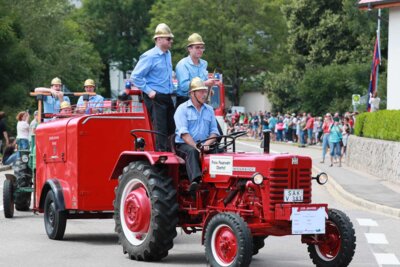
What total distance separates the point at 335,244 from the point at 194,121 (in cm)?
219

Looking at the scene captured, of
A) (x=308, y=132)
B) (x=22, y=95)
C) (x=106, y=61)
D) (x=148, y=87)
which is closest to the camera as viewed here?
(x=148, y=87)

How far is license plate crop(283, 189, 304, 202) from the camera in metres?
11.2

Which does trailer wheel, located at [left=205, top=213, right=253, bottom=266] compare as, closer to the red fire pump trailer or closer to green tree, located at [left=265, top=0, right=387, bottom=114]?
the red fire pump trailer

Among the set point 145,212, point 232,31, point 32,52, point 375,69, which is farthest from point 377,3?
point 232,31

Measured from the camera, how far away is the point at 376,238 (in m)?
15.7

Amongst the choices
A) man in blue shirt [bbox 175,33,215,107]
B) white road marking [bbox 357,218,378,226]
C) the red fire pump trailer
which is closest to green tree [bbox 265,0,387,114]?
white road marking [bbox 357,218,378,226]

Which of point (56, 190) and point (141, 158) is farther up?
point (141, 158)

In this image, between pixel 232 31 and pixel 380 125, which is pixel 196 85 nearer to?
pixel 380 125

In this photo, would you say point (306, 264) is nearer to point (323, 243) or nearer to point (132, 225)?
point (323, 243)

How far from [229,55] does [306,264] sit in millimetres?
Answer: 80393

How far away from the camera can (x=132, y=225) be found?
41.1 feet

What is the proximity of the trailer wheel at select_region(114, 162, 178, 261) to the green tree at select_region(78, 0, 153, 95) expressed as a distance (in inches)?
3497

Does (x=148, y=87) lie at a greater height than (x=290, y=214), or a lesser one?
greater

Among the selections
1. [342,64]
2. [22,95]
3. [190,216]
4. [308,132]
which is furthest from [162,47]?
[342,64]
